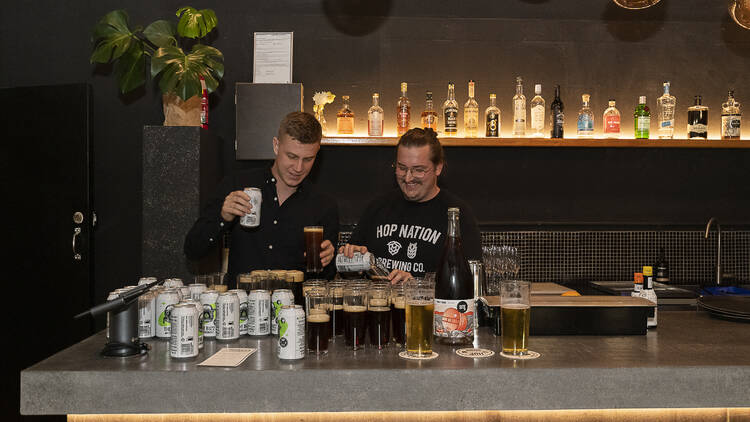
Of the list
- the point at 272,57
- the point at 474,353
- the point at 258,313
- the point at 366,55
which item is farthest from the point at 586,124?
the point at 258,313

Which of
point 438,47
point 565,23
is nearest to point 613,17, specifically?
point 565,23

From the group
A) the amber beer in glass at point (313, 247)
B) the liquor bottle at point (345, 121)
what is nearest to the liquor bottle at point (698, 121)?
the liquor bottle at point (345, 121)

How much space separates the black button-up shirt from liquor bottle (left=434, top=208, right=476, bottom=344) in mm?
969

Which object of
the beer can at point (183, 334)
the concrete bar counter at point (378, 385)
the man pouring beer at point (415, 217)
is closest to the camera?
the concrete bar counter at point (378, 385)

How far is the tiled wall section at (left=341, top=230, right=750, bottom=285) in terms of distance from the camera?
12.3 ft

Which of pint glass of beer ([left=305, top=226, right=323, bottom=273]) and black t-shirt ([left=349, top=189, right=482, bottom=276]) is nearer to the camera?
pint glass of beer ([left=305, top=226, right=323, bottom=273])

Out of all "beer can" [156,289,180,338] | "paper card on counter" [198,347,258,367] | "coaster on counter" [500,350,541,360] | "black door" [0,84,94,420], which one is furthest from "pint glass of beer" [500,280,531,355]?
"black door" [0,84,94,420]

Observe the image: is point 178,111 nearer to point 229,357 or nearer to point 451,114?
point 451,114

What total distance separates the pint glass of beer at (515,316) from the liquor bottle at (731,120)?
9.33 ft

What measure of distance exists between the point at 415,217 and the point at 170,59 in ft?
5.13

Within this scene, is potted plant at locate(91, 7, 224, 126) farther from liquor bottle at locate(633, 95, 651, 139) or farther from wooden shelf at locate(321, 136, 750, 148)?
liquor bottle at locate(633, 95, 651, 139)

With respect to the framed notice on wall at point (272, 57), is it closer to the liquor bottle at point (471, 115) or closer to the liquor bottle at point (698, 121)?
the liquor bottle at point (471, 115)

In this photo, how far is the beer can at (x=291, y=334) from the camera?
137 cm

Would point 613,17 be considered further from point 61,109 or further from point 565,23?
point 61,109
